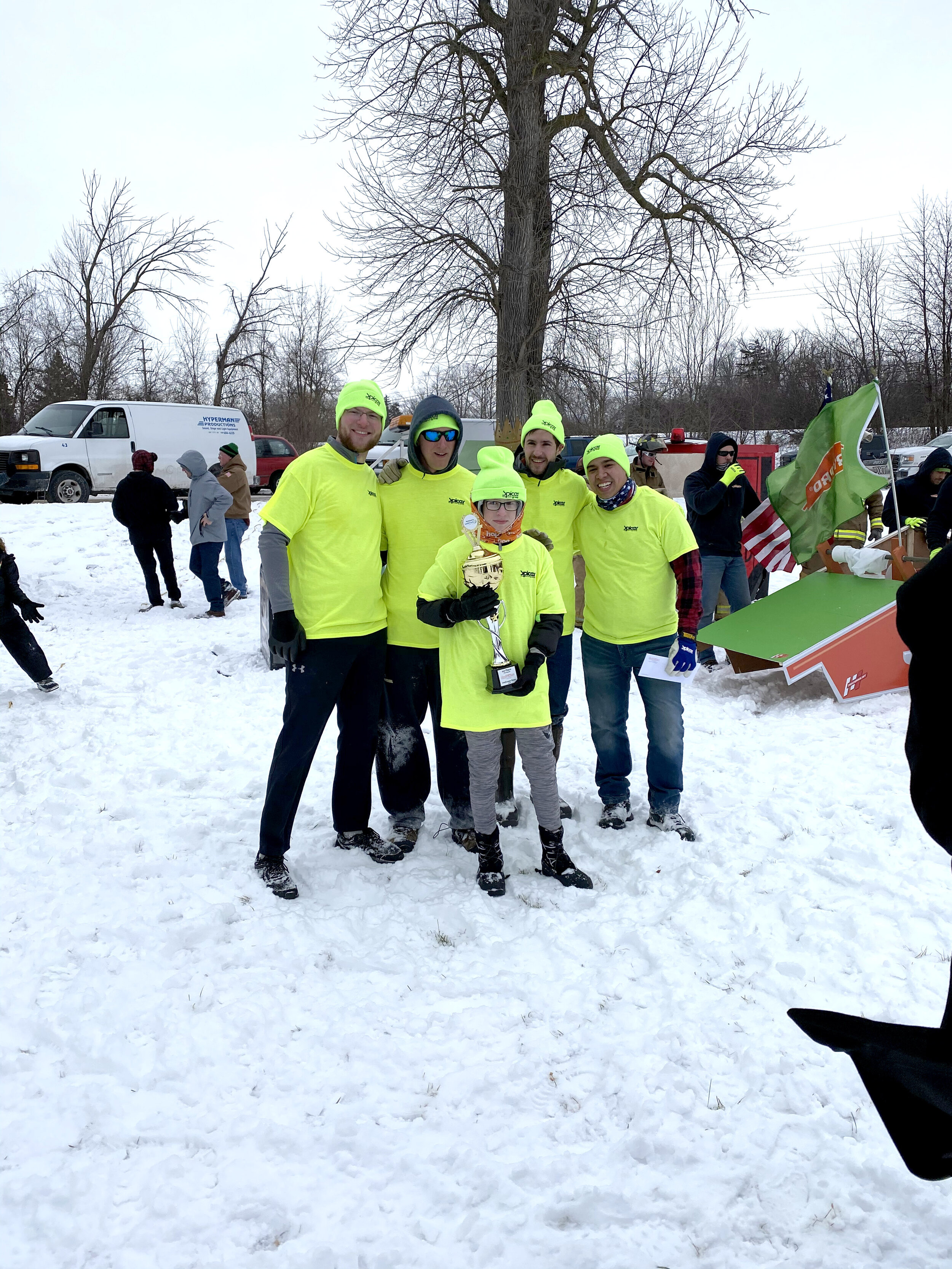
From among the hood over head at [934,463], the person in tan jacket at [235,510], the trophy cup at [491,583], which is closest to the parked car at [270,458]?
the person in tan jacket at [235,510]

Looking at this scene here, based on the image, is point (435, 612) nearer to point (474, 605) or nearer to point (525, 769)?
point (474, 605)

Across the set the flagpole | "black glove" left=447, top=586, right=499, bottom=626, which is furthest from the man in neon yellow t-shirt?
the flagpole

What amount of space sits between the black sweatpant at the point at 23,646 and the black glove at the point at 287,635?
14.1 feet

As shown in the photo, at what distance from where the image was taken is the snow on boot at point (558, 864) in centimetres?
389

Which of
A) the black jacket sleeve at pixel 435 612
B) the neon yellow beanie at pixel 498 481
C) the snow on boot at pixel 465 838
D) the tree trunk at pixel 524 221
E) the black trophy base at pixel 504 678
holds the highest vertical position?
the tree trunk at pixel 524 221

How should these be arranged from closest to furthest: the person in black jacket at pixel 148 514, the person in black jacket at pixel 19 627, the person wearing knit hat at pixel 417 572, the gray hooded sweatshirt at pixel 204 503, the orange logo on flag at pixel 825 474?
the person wearing knit hat at pixel 417 572 < the person in black jacket at pixel 19 627 < the orange logo on flag at pixel 825 474 < the gray hooded sweatshirt at pixel 204 503 < the person in black jacket at pixel 148 514

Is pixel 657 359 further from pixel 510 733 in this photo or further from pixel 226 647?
pixel 510 733

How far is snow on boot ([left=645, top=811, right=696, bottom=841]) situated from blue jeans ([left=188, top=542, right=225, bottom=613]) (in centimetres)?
703

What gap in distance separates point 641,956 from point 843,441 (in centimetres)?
531

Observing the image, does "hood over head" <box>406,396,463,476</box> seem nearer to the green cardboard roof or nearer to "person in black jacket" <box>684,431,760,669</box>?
the green cardboard roof

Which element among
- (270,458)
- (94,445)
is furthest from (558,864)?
(270,458)

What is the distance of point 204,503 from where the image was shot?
32.4 ft

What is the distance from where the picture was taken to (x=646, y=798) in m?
4.93

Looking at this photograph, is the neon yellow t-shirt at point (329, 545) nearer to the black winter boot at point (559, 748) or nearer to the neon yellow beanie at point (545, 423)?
the neon yellow beanie at point (545, 423)
